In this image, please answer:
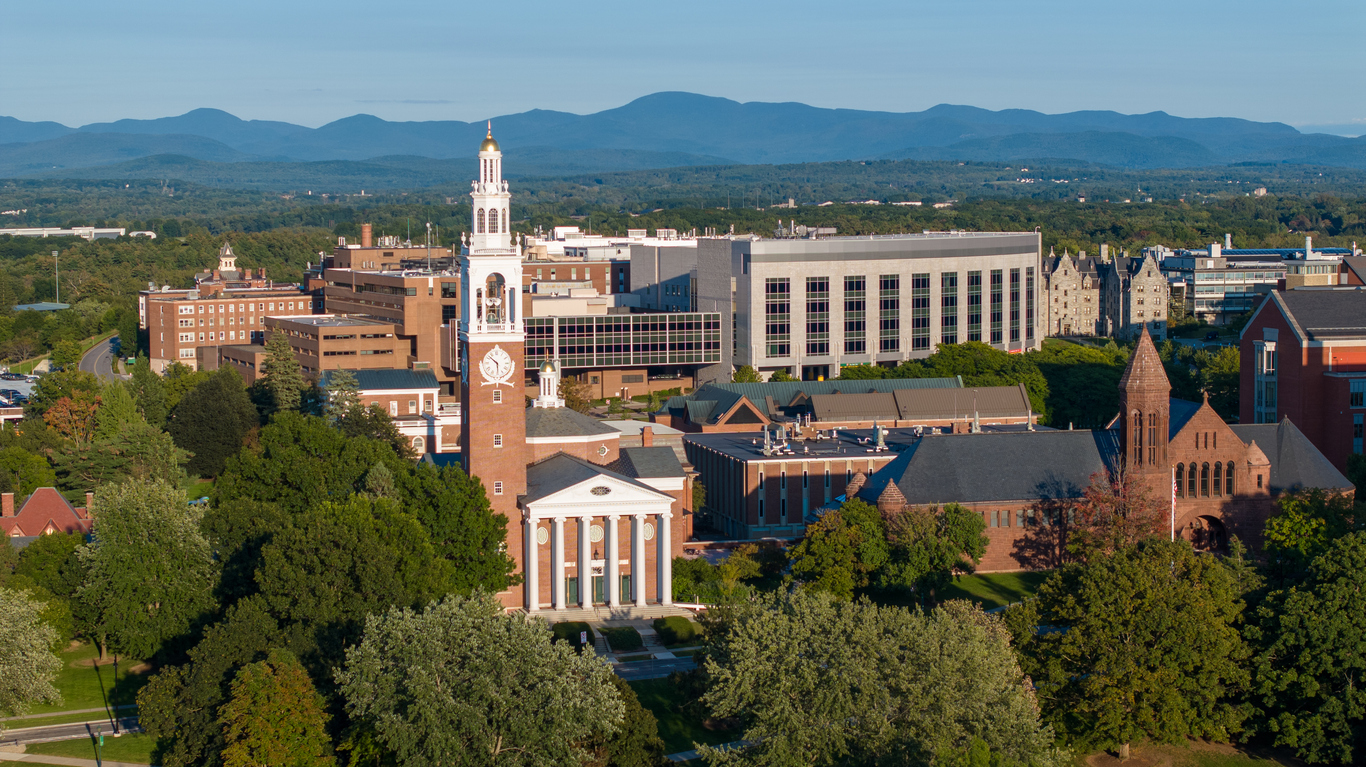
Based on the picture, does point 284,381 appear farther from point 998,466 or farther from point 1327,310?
point 1327,310

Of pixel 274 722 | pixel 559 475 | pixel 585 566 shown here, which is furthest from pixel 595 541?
pixel 274 722

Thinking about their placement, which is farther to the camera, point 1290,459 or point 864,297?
point 864,297

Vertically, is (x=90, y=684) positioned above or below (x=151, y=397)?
below

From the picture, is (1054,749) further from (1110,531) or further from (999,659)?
(1110,531)

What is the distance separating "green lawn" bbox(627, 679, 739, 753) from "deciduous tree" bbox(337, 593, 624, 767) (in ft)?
23.2

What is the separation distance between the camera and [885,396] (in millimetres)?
130625

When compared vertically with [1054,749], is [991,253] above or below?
above

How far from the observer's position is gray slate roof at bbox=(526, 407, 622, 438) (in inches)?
3686

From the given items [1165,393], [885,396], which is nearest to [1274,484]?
[1165,393]

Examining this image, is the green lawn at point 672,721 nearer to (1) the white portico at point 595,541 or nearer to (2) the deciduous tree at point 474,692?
(2) the deciduous tree at point 474,692

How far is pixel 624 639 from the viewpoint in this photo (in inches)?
3115

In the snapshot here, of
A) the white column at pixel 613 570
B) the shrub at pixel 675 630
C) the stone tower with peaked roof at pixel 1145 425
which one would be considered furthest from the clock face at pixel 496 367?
the stone tower with peaked roof at pixel 1145 425

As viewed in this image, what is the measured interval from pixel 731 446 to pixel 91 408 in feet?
185

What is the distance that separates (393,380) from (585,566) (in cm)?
6382
